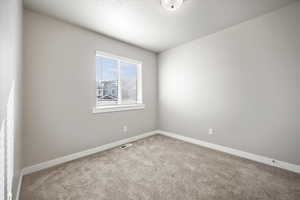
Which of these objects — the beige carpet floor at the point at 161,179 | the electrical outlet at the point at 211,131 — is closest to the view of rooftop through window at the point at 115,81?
the beige carpet floor at the point at 161,179

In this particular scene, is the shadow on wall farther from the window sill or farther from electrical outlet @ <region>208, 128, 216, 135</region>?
electrical outlet @ <region>208, 128, 216, 135</region>

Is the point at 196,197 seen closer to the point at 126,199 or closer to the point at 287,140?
the point at 126,199

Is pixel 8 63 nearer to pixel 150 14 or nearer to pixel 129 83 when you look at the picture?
pixel 150 14

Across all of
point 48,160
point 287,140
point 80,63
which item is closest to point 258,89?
point 287,140

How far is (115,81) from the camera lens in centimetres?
282

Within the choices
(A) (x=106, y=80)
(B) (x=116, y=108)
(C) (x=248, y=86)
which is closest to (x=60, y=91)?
(A) (x=106, y=80)

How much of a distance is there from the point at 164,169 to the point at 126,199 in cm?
71

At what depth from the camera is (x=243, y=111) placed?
2.13 meters

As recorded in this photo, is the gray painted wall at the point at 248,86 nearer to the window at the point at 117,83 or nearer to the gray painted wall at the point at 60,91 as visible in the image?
the window at the point at 117,83

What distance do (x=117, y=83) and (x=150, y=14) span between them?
5.15 feet

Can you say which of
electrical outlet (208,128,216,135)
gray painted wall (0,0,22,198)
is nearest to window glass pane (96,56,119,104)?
gray painted wall (0,0,22,198)

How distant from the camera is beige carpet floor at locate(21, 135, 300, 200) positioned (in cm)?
133

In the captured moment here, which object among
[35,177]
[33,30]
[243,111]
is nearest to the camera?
[35,177]

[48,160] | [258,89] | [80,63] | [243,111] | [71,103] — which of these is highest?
[80,63]
